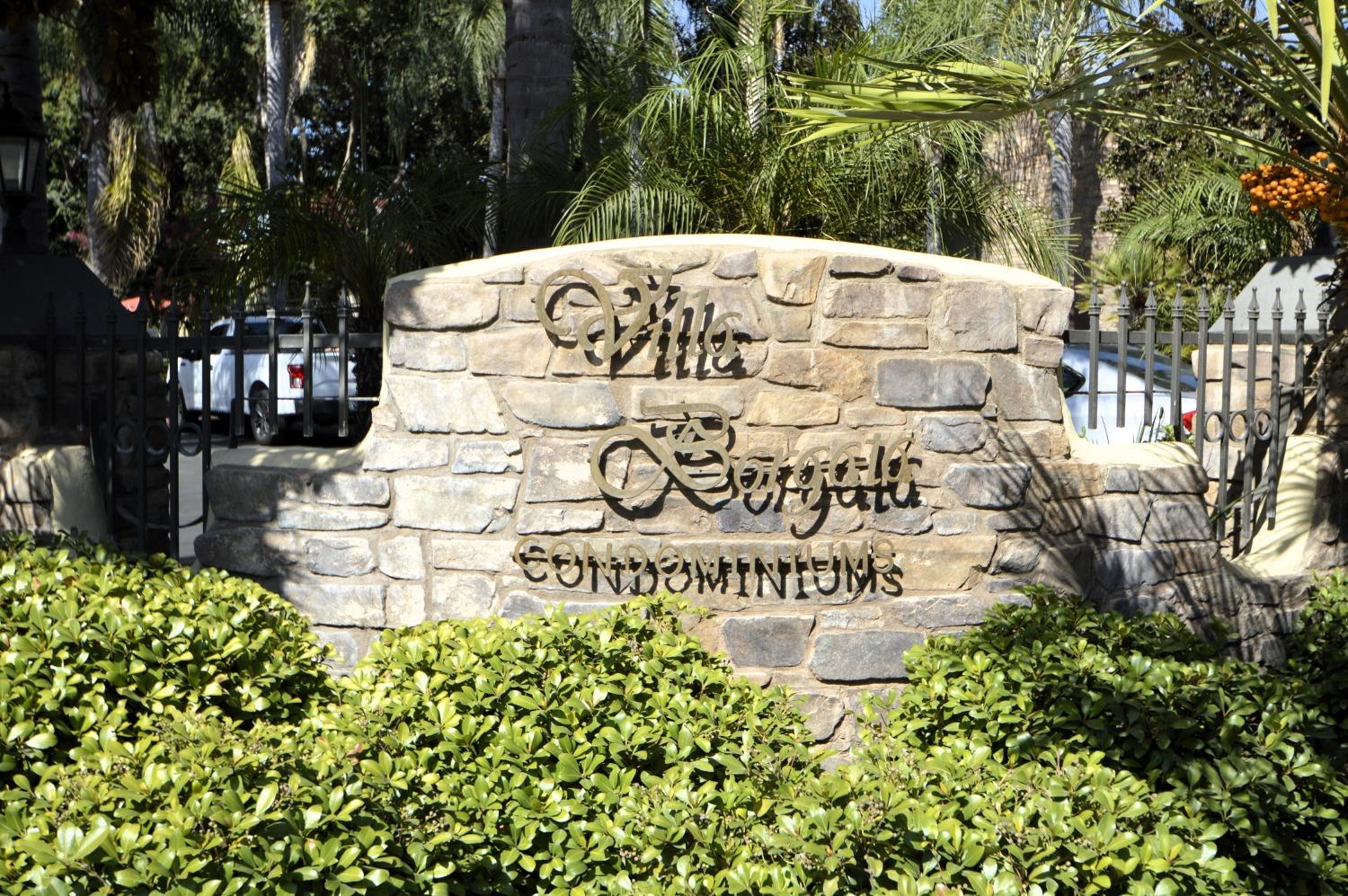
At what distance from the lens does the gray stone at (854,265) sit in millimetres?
4219

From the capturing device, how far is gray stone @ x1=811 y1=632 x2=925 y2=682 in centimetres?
429

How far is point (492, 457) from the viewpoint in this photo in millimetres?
4289

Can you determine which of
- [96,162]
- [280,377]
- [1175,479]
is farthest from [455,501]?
[96,162]

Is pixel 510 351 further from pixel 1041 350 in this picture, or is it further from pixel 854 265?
pixel 1041 350

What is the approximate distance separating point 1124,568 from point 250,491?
3.21 metres

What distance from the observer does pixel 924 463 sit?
4.28m

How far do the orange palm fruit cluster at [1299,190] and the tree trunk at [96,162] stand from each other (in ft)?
52.6

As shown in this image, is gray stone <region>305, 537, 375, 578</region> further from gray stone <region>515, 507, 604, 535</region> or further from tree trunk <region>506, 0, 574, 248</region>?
tree trunk <region>506, 0, 574, 248</region>

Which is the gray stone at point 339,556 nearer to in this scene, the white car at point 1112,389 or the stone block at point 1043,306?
the stone block at point 1043,306

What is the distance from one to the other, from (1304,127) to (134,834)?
14.5 ft

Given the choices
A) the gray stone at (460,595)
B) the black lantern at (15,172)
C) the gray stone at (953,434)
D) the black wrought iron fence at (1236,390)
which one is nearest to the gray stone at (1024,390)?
the gray stone at (953,434)

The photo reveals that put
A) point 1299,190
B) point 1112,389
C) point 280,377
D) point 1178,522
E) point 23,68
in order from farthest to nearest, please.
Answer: point 280,377 < point 1112,389 < point 23,68 < point 1299,190 < point 1178,522

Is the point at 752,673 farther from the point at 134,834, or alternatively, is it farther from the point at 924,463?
the point at 134,834

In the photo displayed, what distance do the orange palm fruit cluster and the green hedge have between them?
5.95ft
